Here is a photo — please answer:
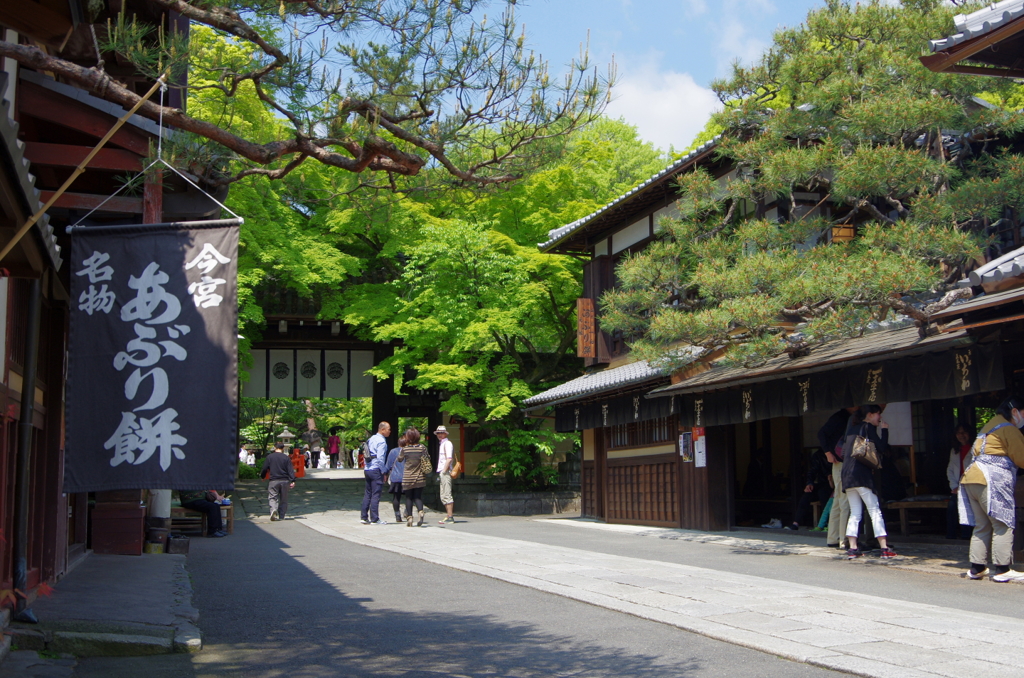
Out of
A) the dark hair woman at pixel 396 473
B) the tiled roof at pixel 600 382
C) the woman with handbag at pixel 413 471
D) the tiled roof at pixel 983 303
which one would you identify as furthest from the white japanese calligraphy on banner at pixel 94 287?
the dark hair woman at pixel 396 473

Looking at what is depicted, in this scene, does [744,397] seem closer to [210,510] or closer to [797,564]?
[797,564]

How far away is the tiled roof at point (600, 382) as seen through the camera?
16.6 metres

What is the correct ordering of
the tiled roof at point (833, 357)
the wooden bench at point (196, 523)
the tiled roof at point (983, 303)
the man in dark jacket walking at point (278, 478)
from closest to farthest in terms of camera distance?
the tiled roof at point (983, 303)
the tiled roof at point (833, 357)
the wooden bench at point (196, 523)
the man in dark jacket walking at point (278, 478)

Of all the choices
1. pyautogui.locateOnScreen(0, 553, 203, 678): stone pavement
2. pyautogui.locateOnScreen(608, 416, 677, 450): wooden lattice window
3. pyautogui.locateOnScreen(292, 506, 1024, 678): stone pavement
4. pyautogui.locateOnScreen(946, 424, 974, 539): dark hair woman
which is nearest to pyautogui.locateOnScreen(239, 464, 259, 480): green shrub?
pyautogui.locateOnScreen(608, 416, 677, 450): wooden lattice window

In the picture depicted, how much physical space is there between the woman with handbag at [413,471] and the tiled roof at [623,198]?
613cm

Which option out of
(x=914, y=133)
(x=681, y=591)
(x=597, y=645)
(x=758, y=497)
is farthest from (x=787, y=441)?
(x=597, y=645)

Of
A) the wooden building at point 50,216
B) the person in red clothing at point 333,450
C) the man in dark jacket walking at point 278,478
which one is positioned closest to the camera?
the wooden building at point 50,216

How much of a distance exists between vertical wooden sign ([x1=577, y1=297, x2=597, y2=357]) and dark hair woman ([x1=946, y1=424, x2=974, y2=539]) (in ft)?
30.7

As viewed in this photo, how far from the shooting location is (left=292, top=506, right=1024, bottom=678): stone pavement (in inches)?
218

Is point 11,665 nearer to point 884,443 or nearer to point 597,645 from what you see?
point 597,645

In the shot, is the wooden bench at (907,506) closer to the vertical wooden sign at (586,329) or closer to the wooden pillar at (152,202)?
the vertical wooden sign at (586,329)

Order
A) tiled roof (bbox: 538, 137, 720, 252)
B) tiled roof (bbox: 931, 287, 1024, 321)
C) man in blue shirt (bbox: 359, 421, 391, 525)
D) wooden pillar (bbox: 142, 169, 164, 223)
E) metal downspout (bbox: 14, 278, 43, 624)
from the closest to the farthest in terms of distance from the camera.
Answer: metal downspout (bbox: 14, 278, 43, 624) → tiled roof (bbox: 931, 287, 1024, 321) → wooden pillar (bbox: 142, 169, 164, 223) → tiled roof (bbox: 538, 137, 720, 252) → man in blue shirt (bbox: 359, 421, 391, 525)

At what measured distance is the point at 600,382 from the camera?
60.8 ft

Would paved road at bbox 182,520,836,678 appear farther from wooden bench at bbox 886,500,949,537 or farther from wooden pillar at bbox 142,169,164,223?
wooden bench at bbox 886,500,949,537
